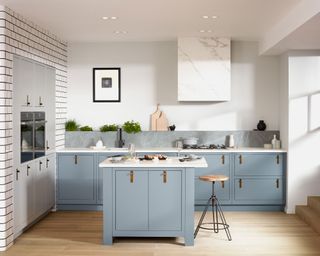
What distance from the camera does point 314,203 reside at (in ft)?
22.1

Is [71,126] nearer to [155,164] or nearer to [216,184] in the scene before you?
[216,184]

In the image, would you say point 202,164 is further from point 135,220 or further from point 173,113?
point 173,113

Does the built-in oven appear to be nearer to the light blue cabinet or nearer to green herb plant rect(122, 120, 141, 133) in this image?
green herb plant rect(122, 120, 141, 133)

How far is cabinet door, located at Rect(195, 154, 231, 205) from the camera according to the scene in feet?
23.9

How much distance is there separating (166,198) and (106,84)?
3063mm

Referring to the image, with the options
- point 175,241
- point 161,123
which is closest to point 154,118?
point 161,123

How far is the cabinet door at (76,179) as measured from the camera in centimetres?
732

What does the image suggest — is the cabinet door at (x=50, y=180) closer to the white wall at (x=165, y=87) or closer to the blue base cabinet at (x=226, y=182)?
the blue base cabinet at (x=226, y=182)

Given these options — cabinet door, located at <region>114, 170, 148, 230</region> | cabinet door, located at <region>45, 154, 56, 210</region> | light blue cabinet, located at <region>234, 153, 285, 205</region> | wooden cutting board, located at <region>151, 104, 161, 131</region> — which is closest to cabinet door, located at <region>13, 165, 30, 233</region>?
cabinet door, located at <region>45, 154, 56, 210</region>

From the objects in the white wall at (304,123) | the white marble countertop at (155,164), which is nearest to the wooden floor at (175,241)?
the white wall at (304,123)

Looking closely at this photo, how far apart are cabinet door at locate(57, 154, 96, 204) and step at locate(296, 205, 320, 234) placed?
302cm

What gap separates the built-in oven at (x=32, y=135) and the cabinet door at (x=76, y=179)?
2.39 feet

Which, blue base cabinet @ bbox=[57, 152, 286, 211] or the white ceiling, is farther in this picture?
blue base cabinet @ bbox=[57, 152, 286, 211]

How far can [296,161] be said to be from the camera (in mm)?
7145
